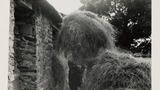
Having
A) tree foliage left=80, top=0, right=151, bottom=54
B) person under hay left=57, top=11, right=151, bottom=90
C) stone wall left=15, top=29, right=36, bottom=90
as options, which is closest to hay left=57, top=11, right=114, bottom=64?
person under hay left=57, top=11, right=151, bottom=90

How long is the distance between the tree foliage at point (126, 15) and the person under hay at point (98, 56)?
0.15m

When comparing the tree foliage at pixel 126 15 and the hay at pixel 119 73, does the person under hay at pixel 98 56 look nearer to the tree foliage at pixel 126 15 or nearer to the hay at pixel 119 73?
the hay at pixel 119 73

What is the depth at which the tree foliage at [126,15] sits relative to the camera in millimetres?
3926

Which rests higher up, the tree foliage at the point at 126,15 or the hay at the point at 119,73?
the tree foliage at the point at 126,15

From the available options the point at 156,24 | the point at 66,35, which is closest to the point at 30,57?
the point at 66,35

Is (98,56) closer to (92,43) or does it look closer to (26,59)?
(92,43)

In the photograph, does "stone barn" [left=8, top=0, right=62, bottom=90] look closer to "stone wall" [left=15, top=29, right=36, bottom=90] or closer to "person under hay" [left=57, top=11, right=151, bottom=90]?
"stone wall" [left=15, top=29, right=36, bottom=90]

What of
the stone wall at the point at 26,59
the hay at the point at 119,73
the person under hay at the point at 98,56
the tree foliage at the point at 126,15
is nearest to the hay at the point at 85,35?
the person under hay at the point at 98,56

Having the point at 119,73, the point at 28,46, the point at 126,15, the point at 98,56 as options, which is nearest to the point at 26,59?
the point at 28,46

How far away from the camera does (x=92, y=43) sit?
448 centimetres

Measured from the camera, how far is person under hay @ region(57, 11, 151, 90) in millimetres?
3713

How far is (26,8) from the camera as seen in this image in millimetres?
4191

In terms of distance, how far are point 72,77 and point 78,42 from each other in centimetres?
169

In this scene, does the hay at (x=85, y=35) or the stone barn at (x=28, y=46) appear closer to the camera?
the stone barn at (x=28, y=46)
